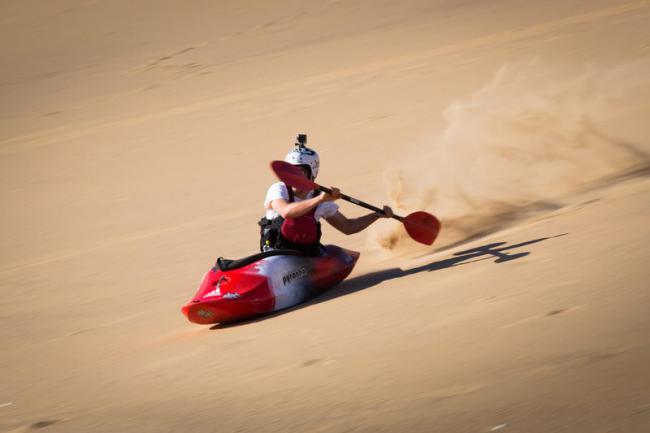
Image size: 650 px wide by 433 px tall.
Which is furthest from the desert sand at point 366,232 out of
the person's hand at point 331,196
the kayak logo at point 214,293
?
the person's hand at point 331,196

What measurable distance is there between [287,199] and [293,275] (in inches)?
26.7

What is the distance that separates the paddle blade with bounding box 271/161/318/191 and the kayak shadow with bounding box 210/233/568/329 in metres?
1.07

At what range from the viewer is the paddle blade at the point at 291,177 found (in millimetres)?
7891

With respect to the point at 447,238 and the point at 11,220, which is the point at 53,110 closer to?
the point at 11,220

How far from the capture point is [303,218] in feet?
27.6

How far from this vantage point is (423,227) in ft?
30.4

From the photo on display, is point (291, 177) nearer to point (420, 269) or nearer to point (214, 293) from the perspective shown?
point (214, 293)

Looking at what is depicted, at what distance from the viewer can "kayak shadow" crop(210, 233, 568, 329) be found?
8117mm

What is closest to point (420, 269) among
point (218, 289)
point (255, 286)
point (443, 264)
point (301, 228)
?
point (443, 264)

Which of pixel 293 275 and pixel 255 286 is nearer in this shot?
pixel 255 286

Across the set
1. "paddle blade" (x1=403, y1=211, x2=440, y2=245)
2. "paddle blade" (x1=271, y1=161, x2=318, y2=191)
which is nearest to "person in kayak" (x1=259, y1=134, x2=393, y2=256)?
"paddle blade" (x1=271, y1=161, x2=318, y2=191)

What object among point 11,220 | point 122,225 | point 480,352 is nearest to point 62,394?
point 480,352

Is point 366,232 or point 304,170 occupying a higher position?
point 304,170

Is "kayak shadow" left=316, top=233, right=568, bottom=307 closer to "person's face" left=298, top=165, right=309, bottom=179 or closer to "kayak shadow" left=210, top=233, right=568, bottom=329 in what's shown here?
"kayak shadow" left=210, top=233, right=568, bottom=329
